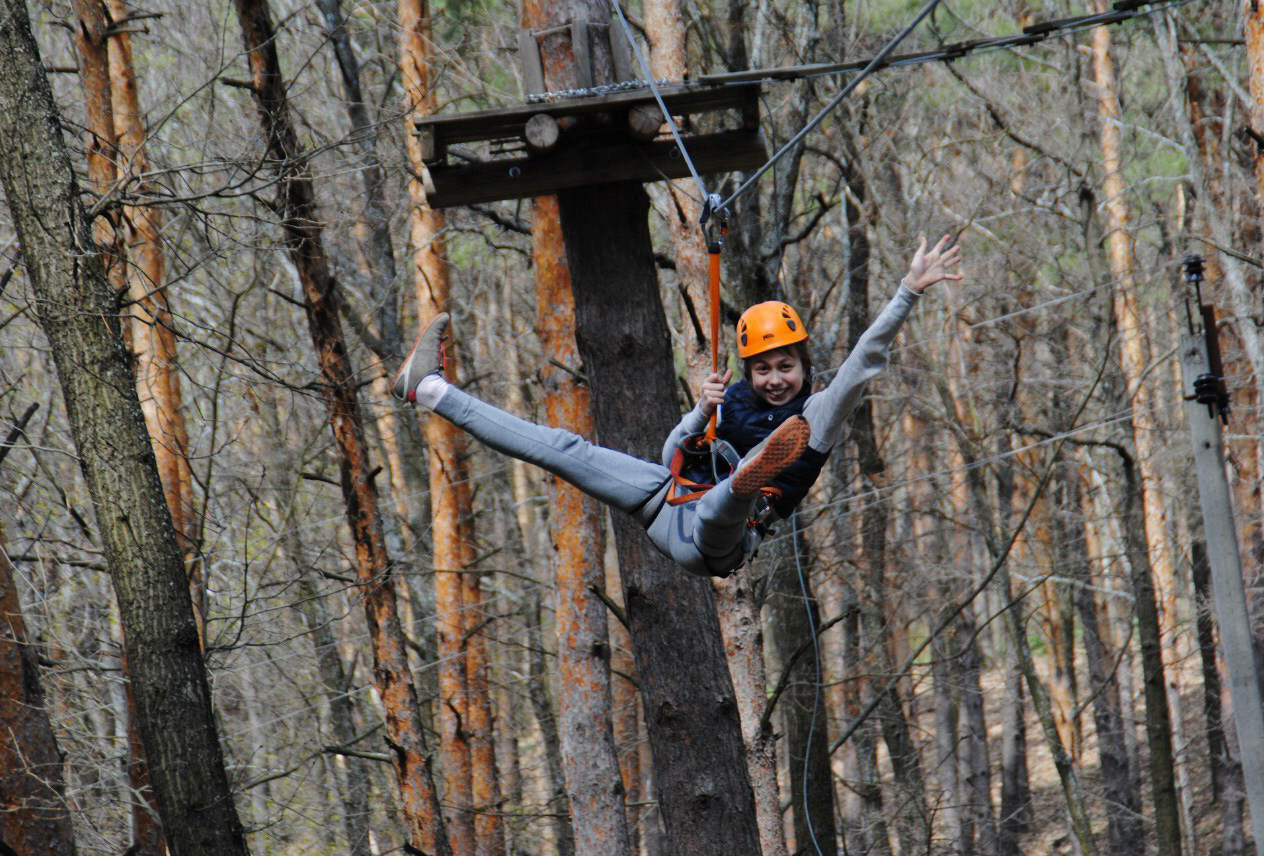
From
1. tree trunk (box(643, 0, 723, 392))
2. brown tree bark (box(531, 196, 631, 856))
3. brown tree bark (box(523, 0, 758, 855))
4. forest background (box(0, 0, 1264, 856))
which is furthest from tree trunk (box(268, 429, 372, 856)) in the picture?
brown tree bark (box(523, 0, 758, 855))

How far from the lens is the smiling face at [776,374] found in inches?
197

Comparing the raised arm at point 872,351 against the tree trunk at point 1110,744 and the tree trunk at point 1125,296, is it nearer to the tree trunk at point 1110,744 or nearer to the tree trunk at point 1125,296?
the tree trunk at point 1125,296

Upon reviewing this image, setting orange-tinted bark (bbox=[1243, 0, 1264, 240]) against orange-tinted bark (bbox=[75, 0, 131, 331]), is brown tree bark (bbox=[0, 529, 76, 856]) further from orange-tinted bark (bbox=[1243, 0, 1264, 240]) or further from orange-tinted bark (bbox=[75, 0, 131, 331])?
orange-tinted bark (bbox=[1243, 0, 1264, 240])

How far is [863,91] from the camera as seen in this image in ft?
44.2

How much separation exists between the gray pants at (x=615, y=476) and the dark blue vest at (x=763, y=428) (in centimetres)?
25

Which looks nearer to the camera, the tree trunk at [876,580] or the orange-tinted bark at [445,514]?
the orange-tinted bark at [445,514]

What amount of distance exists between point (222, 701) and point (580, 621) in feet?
27.3

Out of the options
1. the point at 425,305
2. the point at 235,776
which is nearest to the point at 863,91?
the point at 425,305

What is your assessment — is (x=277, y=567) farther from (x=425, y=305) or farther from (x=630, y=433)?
(x=630, y=433)

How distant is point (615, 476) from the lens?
511 centimetres

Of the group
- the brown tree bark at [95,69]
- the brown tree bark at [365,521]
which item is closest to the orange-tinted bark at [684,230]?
the brown tree bark at [365,521]

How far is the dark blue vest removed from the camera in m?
4.99

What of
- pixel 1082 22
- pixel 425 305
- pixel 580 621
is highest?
pixel 425 305

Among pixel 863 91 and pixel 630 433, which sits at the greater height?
pixel 863 91
